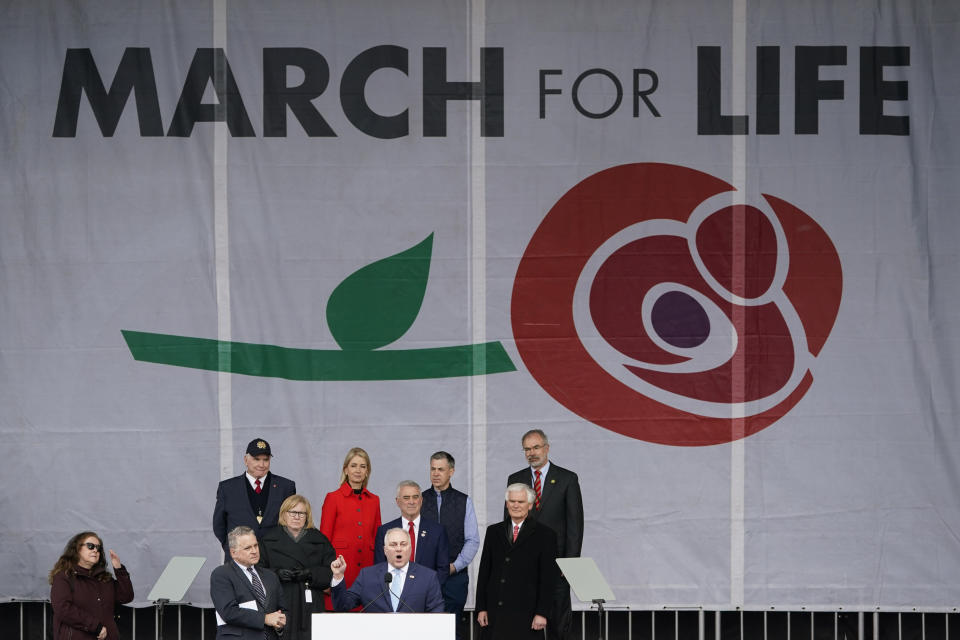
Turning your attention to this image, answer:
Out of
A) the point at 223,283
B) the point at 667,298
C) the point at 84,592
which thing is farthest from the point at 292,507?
the point at 667,298

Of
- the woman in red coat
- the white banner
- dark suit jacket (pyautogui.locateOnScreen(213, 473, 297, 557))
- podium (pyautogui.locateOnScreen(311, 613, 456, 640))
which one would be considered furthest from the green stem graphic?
podium (pyautogui.locateOnScreen(311, 613, 456, 640))

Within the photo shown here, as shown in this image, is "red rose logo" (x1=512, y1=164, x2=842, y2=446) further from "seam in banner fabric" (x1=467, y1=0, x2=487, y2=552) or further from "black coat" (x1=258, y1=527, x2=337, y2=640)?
"black coat" (x1=258, y1=527, x2=337, y2=640)

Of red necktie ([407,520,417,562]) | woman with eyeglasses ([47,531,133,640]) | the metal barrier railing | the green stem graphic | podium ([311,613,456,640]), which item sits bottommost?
the metal barrier railing

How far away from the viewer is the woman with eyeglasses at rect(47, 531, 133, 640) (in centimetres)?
635


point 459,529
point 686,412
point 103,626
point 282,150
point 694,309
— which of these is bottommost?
point 103,626

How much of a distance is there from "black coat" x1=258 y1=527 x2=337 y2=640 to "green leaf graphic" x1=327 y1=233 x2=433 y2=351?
74.8 inches

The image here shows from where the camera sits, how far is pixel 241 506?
22.2ft

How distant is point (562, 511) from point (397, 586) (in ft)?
4.73

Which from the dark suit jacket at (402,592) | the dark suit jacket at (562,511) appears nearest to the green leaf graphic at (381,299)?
the dark suit jacket at (562,511)

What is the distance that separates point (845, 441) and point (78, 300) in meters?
5.08

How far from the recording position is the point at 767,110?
7.77m

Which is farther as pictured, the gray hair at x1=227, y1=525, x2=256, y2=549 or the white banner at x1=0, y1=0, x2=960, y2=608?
the white banner at x1=0, y1=0, x2=960, y2=608

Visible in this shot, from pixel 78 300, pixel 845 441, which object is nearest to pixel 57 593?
pixel 78 300

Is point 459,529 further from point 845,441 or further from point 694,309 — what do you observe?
point 845,441
